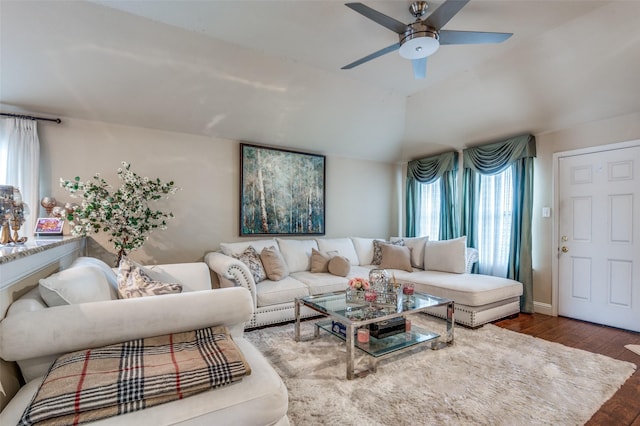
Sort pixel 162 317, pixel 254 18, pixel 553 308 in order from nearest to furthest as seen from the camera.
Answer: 1. pixel 162 317
2. pixel 254 18
3. pixel 553 308

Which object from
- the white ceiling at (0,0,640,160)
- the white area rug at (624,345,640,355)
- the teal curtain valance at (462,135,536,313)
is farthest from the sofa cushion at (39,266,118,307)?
the teal curtain valance at (462,135,536,313)

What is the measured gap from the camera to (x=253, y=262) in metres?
3.48

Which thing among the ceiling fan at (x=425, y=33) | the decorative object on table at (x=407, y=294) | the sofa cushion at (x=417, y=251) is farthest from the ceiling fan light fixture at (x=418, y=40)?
the sofa cushion at (x=417, y=251)

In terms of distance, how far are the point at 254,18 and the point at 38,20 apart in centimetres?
173

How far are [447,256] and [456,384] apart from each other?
7.25 feet

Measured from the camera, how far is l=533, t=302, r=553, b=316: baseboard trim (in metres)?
3.70

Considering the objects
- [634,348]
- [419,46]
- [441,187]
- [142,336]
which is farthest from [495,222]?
[142,336]

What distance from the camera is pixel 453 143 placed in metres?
4.67

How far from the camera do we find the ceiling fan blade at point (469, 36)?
6.95ft

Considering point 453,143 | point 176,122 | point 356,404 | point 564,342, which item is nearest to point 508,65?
point 453,143

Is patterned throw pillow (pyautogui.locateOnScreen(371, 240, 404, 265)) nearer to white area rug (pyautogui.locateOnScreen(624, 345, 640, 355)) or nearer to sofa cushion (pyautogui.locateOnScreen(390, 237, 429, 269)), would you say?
sofa cushion (pyautogui.locateOnScreen(390, 237, 429, 269))

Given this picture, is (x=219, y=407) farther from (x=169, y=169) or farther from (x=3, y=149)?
(x=3, y=149)

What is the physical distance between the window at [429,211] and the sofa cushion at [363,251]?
3.74 feet

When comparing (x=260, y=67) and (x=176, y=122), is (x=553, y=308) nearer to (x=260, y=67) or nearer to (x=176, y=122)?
(x=260, y=67)
